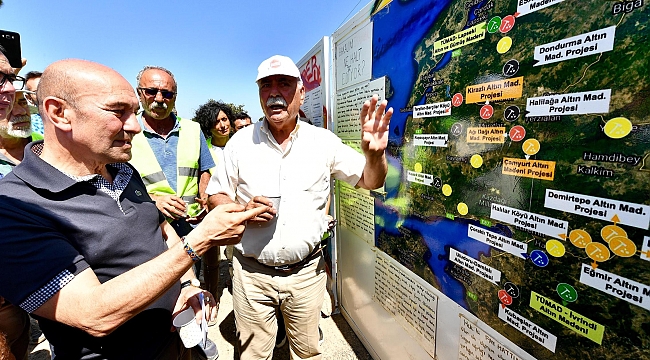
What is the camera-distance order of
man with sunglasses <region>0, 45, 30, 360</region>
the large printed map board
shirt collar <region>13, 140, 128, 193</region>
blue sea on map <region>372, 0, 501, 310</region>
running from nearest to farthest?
the large printed map board → shirt collar <region>13, 140, 128, 193</region> → blue sea on map <region>372, 0, 501, 310</region> → man with sunglasses <region>0, 45, 30, 360</region>

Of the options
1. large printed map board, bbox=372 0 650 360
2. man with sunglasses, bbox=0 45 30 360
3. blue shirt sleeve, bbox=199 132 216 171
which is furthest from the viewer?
blue shirt sleeve, bbox=199 132 216 171

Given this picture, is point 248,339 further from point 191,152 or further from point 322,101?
point 322,101

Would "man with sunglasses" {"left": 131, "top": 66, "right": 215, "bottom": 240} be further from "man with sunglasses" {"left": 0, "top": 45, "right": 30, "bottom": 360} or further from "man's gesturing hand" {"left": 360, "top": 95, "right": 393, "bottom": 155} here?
"man's gesturing hand" {"left": 360, "top": 95, "right": 393, "bottom": 155}

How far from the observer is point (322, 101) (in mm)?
3123

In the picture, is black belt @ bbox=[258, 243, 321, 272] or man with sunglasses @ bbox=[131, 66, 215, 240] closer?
Answer: black belt @ bbox=[258, 243, 321, 272]

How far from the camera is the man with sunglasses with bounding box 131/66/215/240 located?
2459mm

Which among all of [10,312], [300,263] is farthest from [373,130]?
[10,312]

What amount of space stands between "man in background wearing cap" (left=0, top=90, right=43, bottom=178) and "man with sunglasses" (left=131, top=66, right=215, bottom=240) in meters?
0.75

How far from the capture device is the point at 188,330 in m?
1.34

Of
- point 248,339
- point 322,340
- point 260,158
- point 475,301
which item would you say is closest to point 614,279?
point 475,301

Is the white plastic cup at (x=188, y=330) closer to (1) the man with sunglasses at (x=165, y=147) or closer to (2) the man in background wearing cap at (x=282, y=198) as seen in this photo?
(2) the man in background wearing cap at (x=282, y=198)

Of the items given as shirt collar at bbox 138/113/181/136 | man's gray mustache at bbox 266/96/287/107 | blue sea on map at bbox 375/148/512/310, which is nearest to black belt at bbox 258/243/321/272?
blue sea on map at bbox 375/148/512/310

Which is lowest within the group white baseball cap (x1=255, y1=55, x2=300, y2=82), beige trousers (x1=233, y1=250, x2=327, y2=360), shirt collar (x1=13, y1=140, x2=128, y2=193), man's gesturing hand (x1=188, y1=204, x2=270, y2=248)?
beige trousers (x1=233, y1=250, x2=327, y2=360)

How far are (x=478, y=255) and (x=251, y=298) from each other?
5.11 feet
